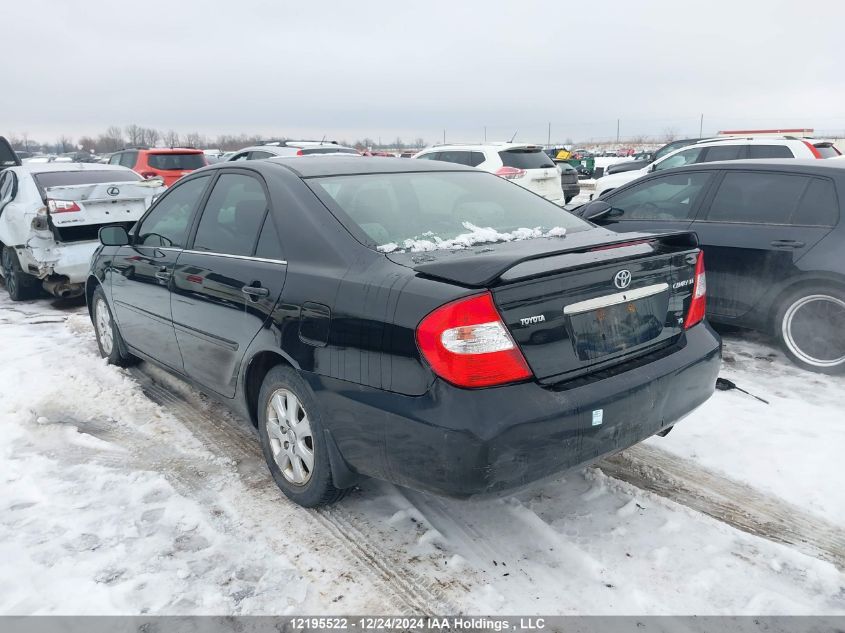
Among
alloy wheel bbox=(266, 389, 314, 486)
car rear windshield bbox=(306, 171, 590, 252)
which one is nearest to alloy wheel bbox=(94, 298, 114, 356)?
alloy wheel bbox=(266, 389, 314, 486)

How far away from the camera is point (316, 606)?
2.50 m

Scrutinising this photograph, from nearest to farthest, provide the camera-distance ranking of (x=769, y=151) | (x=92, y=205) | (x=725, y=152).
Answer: (x=92, y=205)
(x=769, y=151)
(x=725, y=152)

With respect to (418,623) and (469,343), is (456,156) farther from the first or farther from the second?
(418,623)

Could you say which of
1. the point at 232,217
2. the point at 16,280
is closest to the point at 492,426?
the point at 232,217

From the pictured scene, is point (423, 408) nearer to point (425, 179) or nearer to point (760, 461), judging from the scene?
point (425, 179)

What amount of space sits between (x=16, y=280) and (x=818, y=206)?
8.67m

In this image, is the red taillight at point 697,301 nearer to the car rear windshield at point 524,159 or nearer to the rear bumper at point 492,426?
the rear bumper at point 492,426

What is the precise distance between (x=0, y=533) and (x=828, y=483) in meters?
4.06

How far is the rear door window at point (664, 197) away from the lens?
5879 millimetres

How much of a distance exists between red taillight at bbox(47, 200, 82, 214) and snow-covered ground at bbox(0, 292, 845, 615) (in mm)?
3843

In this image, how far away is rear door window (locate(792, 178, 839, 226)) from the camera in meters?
4.92

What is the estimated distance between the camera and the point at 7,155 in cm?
1186

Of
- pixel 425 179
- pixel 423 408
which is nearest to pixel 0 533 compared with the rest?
pixel 423 408

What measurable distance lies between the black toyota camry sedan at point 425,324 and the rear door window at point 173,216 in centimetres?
9
